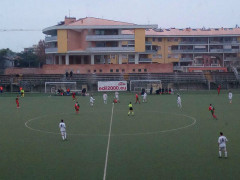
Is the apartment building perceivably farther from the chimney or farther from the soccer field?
the soccer field

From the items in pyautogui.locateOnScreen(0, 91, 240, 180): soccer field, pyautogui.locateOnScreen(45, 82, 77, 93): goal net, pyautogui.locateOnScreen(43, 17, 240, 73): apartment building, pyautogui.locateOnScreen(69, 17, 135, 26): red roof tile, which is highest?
pyautogui.locateOnScreen(69, 17, 135, 26): red roof tile

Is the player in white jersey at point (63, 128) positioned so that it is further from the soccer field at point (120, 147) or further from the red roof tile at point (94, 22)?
the red roof tile at point (94, 22)

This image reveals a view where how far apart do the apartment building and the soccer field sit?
41.1 m

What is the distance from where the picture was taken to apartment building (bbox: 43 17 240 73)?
233 feet

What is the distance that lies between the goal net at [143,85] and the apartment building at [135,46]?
420 inches

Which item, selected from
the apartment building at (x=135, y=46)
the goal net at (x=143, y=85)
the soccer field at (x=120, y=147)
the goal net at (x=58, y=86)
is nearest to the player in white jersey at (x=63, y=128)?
the soccer field at (x=120, y=147)

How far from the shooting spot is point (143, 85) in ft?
192

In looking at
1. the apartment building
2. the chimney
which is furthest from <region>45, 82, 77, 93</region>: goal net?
the chimney

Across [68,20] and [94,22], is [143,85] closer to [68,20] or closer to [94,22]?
[94,22]

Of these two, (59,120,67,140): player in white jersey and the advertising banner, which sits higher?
the advertising banner

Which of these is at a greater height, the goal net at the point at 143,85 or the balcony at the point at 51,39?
the balcony at the point at 51,39

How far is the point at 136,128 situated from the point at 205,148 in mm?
7078

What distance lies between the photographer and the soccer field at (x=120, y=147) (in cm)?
1438

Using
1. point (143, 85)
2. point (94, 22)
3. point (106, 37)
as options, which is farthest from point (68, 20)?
point (143, 85)
